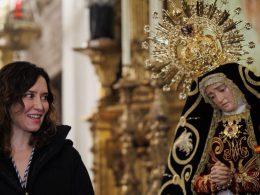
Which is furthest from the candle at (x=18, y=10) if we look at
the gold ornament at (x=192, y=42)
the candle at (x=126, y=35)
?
the gold ornament at (x=192, y=42)

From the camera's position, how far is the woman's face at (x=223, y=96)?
6.50m

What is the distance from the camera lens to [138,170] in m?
10.8

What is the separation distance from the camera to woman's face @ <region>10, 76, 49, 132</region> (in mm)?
5473

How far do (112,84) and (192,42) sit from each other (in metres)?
5.39

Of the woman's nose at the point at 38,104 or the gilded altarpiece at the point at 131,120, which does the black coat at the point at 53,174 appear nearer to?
the woman's nose at the point at 38,104

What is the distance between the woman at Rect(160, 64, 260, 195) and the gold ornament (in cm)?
20

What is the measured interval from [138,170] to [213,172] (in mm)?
4370

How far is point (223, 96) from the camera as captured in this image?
6.50 meters

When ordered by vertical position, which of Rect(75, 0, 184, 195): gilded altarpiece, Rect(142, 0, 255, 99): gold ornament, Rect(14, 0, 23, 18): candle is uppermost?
Rect(14, 0, 23, 18): candle

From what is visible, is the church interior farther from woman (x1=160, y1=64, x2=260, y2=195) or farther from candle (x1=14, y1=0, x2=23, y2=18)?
woman (x1=160, y1=64, x2=260, y2=195)

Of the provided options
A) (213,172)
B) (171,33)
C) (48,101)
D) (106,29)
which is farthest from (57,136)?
(106,29)

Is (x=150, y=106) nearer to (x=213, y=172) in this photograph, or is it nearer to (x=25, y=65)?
(x=213, y=172)

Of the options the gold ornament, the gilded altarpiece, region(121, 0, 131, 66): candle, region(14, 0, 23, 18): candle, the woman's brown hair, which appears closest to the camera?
the woman's brown hair

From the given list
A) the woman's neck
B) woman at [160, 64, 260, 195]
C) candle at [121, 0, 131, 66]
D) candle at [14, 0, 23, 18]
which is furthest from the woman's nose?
candle at [14, 0, 23, 18]
